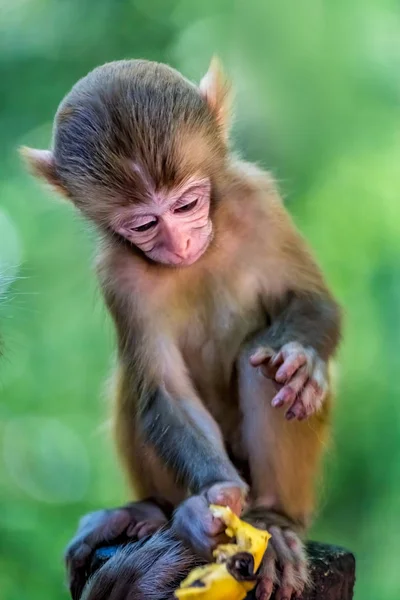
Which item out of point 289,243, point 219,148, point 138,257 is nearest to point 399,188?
point 289,243

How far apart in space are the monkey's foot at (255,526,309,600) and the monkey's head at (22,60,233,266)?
25.5 inches

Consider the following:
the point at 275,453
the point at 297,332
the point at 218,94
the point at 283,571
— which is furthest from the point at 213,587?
the point at 218,94

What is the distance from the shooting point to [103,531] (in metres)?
1.89

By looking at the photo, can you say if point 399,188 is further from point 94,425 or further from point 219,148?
point 94,425

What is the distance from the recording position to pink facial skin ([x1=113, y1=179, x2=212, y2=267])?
167 centimetres

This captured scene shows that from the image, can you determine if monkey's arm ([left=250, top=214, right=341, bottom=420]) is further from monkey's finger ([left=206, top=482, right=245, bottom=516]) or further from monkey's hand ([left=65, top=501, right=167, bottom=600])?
monkey's hand ([left=65, top=501, right=167, bottom=600])

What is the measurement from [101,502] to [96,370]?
15.7 inches

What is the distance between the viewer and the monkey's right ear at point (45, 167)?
1.82 m

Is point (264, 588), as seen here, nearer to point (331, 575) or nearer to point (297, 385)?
point (331, 575)

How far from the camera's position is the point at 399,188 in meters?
2.46

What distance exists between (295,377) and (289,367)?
0.08 feet

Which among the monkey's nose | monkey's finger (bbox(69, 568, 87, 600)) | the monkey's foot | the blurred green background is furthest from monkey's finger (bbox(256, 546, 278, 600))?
the blurred green background

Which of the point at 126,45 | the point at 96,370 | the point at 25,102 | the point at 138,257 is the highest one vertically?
the point at 126,45

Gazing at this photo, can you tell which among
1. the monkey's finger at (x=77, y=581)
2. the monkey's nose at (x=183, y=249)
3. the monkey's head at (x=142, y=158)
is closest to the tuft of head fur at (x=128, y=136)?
the monkey's head at (x=142, y=158)
